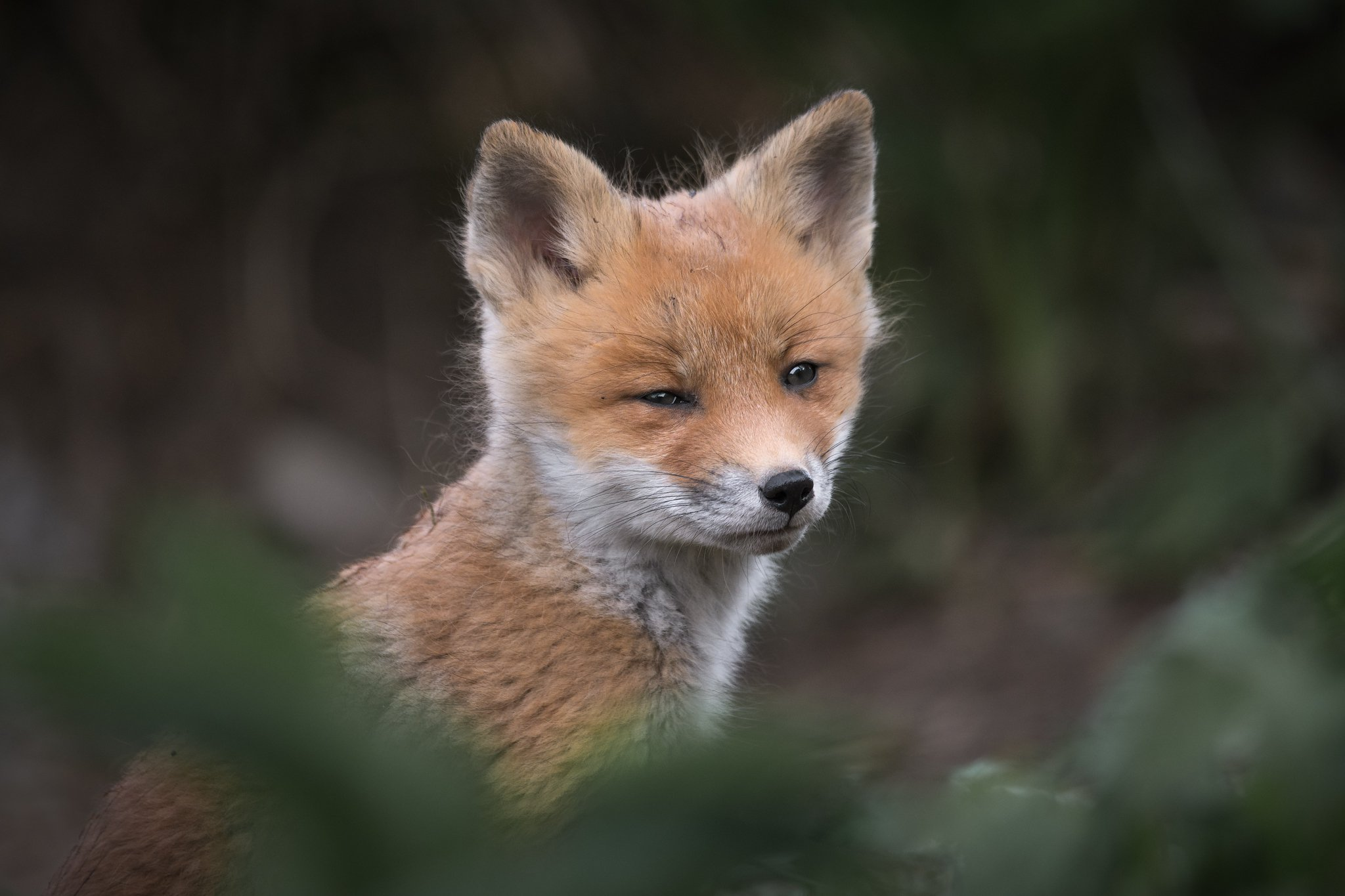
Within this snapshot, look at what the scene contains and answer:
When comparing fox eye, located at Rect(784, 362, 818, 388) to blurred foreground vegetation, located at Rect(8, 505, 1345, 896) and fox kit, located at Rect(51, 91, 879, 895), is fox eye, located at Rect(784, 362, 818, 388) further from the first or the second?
blurred foreground vegetation, located at Rect(8, 505, 1345, 896)

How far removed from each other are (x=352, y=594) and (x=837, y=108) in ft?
6.27

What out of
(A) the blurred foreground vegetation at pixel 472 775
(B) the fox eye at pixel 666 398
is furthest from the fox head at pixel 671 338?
(A) the blurred foreground vegetation at pixel 472 775

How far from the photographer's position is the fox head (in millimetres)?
3014

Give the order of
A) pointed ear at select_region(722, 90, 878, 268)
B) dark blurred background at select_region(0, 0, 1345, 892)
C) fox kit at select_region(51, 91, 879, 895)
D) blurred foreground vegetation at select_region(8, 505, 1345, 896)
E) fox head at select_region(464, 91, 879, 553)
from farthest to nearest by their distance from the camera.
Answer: dark blurred background at select_region(0, 0, 1345, 892) → pointed ear at select_region(722, 90, 878, 268) → fox head at select_region(464, 91, 879, 553) → fox kit at select_region(51, 91, 879, 895) → blurred foreground vegetation at select_region(8, 505, 1345, 896)

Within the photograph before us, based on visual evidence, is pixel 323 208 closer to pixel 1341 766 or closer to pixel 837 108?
pixel 837 108

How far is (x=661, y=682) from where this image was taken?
10.0 ft

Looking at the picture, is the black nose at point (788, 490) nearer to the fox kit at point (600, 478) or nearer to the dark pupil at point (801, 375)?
the fox kit at point (600, 478)

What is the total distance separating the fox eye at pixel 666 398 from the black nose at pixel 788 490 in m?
0.33

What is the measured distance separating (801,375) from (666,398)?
407 millimetres

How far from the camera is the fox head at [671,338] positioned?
301 cm

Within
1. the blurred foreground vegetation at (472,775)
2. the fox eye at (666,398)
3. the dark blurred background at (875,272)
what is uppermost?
the dark blurred background at (875,272)

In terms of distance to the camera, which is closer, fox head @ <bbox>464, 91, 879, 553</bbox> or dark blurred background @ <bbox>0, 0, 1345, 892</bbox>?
fox head @ <bbox>464, 91, 879, 553</bbox>

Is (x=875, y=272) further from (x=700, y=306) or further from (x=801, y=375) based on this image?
(x=700, y=306)

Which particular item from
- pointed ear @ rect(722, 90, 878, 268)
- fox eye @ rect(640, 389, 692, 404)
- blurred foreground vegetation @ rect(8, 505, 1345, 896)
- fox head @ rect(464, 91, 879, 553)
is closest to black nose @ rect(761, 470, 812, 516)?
fox head @ rect(464, 91, 879, 553)
